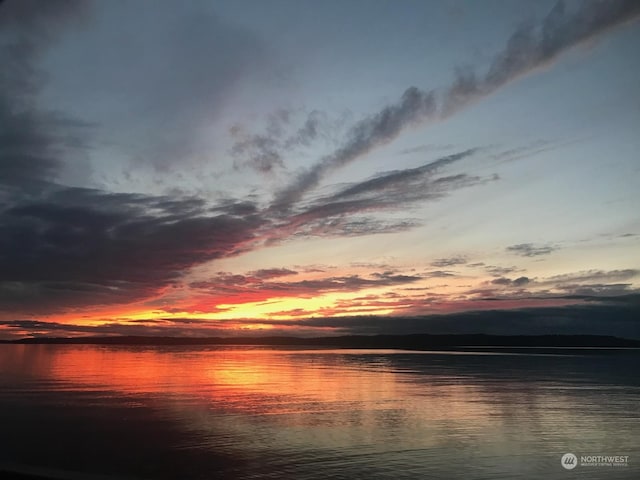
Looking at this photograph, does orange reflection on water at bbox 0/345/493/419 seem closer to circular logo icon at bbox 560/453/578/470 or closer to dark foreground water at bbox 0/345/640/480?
dark foreground water at bbox 0/345/640/480

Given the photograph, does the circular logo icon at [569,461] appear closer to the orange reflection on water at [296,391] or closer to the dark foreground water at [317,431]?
the dark foreground water at [317,431]

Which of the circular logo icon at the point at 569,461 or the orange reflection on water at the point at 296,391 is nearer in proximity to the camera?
the circular logo icon at the point at 569,461

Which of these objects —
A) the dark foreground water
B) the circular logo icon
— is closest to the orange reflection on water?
the dark foreground water

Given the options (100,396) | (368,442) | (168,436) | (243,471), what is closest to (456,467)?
(368,442)

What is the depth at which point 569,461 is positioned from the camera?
1155 cm

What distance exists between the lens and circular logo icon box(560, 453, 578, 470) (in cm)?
1133

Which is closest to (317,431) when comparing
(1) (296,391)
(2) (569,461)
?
(2) (569,461)

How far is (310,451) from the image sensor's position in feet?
41.7

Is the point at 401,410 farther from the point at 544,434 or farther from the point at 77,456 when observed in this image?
the point at 77,456

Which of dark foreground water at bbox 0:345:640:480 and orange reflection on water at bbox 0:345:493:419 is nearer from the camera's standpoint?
dark foreground water at bbox 0:345:640:480

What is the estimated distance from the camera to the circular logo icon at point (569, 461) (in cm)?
1133

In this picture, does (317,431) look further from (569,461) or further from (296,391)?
(296,391)

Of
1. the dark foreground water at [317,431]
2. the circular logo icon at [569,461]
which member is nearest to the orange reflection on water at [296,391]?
the dark foreground water at [317,431]

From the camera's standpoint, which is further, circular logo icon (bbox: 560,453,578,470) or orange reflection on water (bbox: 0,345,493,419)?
orange reflection on water (bbox: 0,345,493,419)
